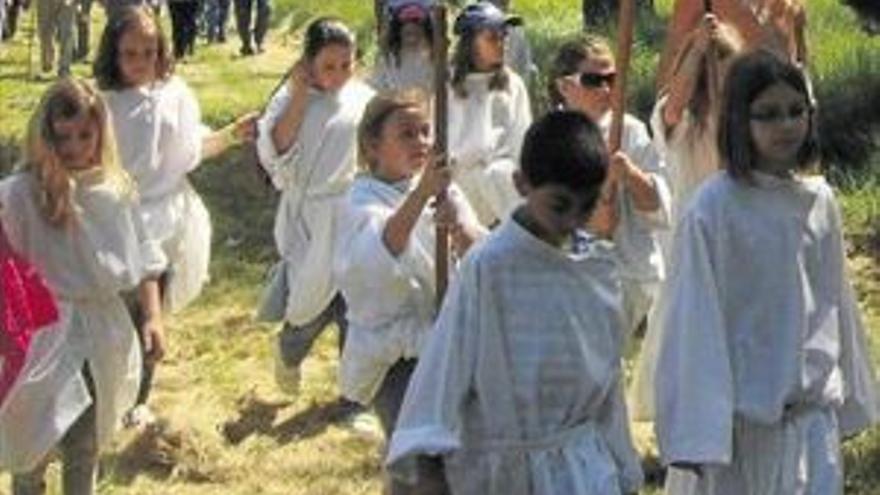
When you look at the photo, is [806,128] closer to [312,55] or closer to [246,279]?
[312,55]

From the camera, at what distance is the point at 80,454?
18.0 feet

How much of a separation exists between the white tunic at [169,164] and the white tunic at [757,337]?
117 inches

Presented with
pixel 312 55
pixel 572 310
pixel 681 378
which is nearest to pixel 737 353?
pixel 681 378

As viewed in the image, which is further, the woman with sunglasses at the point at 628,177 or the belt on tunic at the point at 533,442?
the woman with sunglasses at the point at 628,177

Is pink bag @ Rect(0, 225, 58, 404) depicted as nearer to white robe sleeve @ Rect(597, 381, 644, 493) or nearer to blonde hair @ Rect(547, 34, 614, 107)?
blonde hair @ Rect(547, 34, 614, 107)

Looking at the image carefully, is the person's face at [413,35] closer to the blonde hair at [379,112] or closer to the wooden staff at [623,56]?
the blonde hair at [379,112]

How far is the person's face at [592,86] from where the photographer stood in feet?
19.4

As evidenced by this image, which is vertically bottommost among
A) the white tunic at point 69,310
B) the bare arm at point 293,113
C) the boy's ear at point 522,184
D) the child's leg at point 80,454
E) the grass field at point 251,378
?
the grass field at point 251,378

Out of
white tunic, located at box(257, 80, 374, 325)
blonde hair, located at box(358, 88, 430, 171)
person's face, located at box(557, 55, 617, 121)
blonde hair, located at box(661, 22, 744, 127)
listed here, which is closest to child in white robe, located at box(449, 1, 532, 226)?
white tunic, located at box(257, 80, 374, 325)

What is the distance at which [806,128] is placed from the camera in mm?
4031

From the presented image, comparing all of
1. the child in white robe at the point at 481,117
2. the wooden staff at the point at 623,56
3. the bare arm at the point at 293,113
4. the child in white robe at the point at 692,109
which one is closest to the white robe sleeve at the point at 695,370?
the wooden staff at the point at 623,56

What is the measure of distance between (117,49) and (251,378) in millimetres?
1938

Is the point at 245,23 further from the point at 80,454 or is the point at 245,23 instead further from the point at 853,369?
the point at 853,369

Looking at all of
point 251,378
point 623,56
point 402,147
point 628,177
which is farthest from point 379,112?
point 251,378
